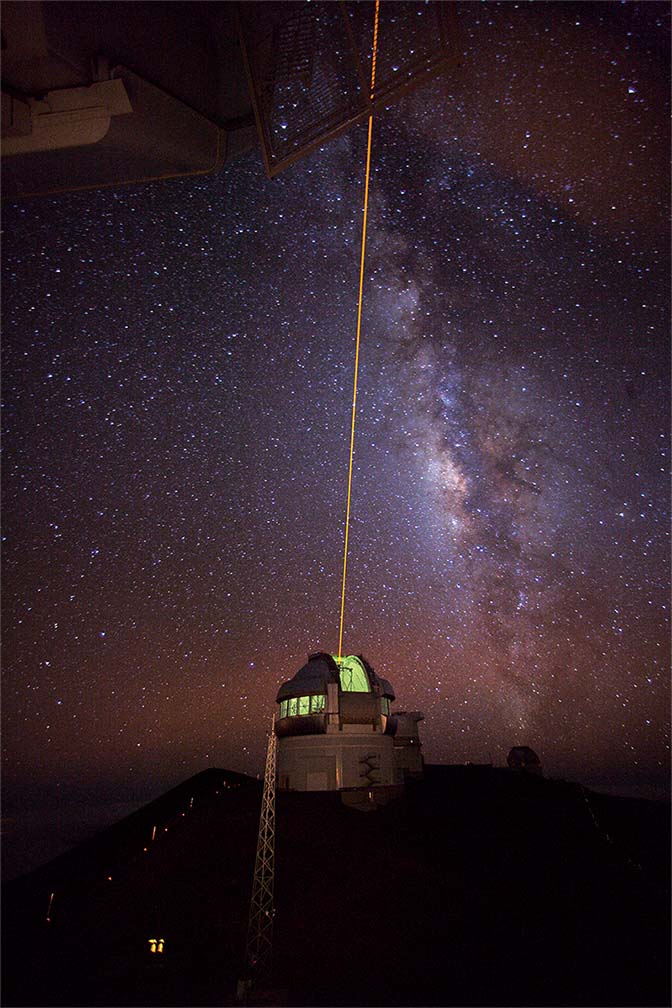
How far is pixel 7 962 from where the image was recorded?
13.3 m

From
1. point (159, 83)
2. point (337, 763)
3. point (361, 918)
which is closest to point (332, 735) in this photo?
point (337, 763)

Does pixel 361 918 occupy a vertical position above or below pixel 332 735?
below

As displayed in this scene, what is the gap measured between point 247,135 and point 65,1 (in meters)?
4.62

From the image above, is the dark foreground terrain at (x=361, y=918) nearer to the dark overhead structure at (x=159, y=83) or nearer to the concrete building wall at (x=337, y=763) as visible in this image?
the concrete building wall at (x=337, y=763)

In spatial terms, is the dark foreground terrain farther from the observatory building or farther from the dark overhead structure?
the dark overhead structure

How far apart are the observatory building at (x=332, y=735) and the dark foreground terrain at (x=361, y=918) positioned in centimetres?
117

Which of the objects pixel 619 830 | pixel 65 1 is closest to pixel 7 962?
pixel 65 1

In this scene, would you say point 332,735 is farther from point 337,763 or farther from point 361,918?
point 361,918

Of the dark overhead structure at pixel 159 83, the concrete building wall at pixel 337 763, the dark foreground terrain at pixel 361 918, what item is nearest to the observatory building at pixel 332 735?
the concrete building wall at pixel 337 763

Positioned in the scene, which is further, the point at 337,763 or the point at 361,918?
the point at 337,763

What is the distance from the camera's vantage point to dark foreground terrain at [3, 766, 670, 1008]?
37.7 feet

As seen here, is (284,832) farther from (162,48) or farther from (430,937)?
(162,48)

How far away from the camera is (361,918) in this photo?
46.5 ft

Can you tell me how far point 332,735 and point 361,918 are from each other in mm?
10804
